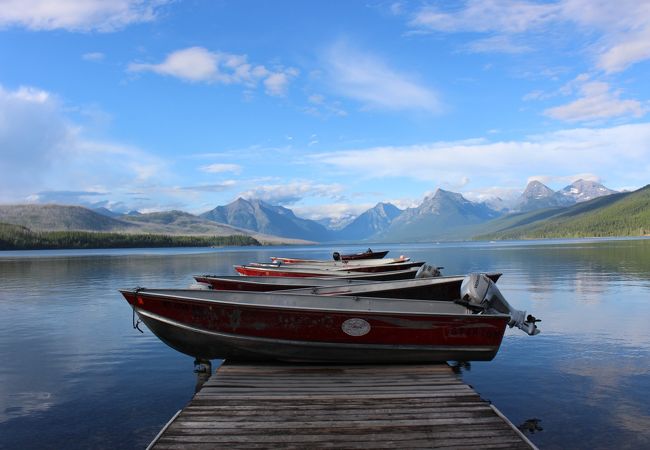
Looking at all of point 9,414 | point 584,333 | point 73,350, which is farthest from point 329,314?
point 584,333

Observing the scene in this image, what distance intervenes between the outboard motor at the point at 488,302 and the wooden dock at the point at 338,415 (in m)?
2.72

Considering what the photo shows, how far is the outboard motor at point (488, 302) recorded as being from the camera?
14094mm

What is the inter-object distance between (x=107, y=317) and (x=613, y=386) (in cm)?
2303

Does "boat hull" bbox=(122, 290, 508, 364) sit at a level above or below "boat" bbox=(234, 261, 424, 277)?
below

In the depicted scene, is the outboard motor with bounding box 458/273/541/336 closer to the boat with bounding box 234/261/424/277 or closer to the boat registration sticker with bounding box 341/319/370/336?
the boat registration sticker with bounding box 341/319/370/336

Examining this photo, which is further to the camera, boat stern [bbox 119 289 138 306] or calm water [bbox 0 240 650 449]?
boat stern [bbox 119 289 138 306]

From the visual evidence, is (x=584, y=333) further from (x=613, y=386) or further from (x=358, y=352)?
(x=358, y=352)

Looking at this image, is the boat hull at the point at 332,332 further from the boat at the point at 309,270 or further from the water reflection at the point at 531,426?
the boat at the point at 309,270

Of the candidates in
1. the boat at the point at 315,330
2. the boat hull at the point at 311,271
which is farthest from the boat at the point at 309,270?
the boat at the point at 315,330

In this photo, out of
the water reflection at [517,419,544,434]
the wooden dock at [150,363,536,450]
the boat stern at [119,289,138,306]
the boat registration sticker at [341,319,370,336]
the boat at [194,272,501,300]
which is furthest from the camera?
the boat at [194,272,501,300]

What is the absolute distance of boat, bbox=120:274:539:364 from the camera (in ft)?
42.3

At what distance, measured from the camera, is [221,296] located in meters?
14.8

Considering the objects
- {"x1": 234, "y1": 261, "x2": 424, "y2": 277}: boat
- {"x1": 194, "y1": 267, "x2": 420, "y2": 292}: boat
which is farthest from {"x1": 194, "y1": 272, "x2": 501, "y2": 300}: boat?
{"x1": 234, "y1": 261, "x2": 424, "y2": 277}: boat

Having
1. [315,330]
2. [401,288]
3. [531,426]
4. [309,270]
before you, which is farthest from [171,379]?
[309,270]
